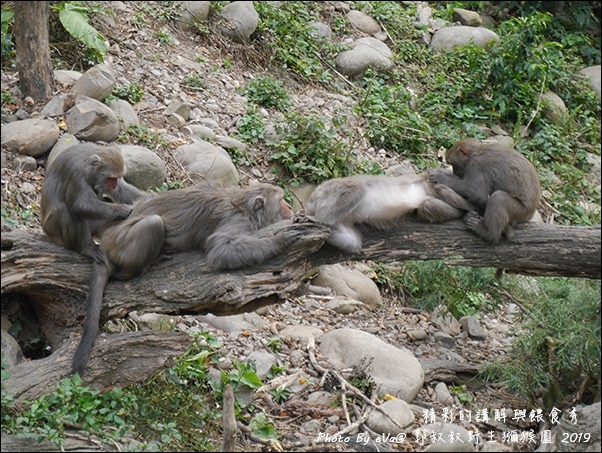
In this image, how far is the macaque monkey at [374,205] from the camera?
23.8 feet

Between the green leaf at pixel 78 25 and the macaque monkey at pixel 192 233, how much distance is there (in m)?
3.72

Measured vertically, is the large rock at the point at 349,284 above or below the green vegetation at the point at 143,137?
below

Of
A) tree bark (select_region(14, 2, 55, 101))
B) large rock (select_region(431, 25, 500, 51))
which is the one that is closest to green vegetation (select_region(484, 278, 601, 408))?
tree bark (select_region(14, 2, 55, 101))

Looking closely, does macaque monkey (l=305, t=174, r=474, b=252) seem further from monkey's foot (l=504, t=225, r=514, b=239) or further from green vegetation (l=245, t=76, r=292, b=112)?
green vegetation (l=245, t=76, r=292, b=112)

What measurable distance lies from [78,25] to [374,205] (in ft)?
15.9

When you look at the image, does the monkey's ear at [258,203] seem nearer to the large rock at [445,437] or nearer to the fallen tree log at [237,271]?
the fallen tree log at [237,271]

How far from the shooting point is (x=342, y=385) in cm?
779

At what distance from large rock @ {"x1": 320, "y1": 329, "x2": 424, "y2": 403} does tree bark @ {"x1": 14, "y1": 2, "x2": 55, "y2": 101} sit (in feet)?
14.7

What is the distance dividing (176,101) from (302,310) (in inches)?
140

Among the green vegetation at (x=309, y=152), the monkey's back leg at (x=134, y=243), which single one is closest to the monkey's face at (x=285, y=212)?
the monkey's back leg at (x=134, y=243)

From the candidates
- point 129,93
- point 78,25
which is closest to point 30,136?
point 78,25

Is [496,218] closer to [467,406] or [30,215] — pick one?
[467,406]

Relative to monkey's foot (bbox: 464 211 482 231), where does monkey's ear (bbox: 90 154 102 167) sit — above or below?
above

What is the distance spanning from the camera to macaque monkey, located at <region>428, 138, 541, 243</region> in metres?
7.25
